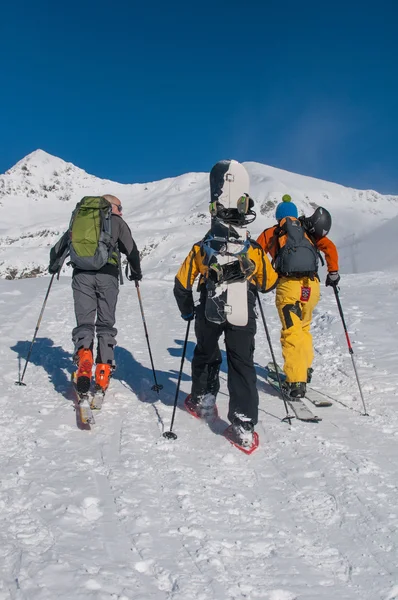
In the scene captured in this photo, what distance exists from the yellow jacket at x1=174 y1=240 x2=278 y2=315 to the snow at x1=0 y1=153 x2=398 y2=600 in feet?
4.17

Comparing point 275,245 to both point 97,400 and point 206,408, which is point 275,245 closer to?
point 206,408

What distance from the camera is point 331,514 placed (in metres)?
3.20

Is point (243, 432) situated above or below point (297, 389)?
below

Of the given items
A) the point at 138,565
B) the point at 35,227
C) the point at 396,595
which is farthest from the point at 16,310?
the point at 35,227

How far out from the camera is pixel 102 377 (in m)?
5.35

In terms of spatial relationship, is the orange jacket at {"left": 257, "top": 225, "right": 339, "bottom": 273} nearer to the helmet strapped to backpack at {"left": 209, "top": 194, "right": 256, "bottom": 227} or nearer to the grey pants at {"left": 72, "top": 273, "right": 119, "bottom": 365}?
the helmet strapped to backpack at {"left": 209, "top": 194, "right": 256, "bottom": 227}

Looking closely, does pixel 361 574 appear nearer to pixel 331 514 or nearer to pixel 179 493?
pixel 331 514

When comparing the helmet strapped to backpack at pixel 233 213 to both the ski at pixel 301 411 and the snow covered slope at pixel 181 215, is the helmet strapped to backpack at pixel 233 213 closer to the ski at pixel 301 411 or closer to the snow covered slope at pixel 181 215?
the ski at pixel 301 411

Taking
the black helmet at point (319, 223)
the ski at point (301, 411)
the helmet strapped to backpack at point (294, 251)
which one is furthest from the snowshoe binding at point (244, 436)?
the black helmet at point (319, 223)

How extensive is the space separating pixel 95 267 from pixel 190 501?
9.14ft

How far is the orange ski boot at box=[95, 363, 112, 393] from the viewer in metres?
5.32

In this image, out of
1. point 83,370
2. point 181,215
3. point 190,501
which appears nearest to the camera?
point 190,501

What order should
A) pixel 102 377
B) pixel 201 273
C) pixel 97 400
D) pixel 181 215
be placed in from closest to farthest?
pixel 201 273 → pixel 97 400 → pixel 102 377 → pixel 181 215

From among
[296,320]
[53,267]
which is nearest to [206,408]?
[296,320]
